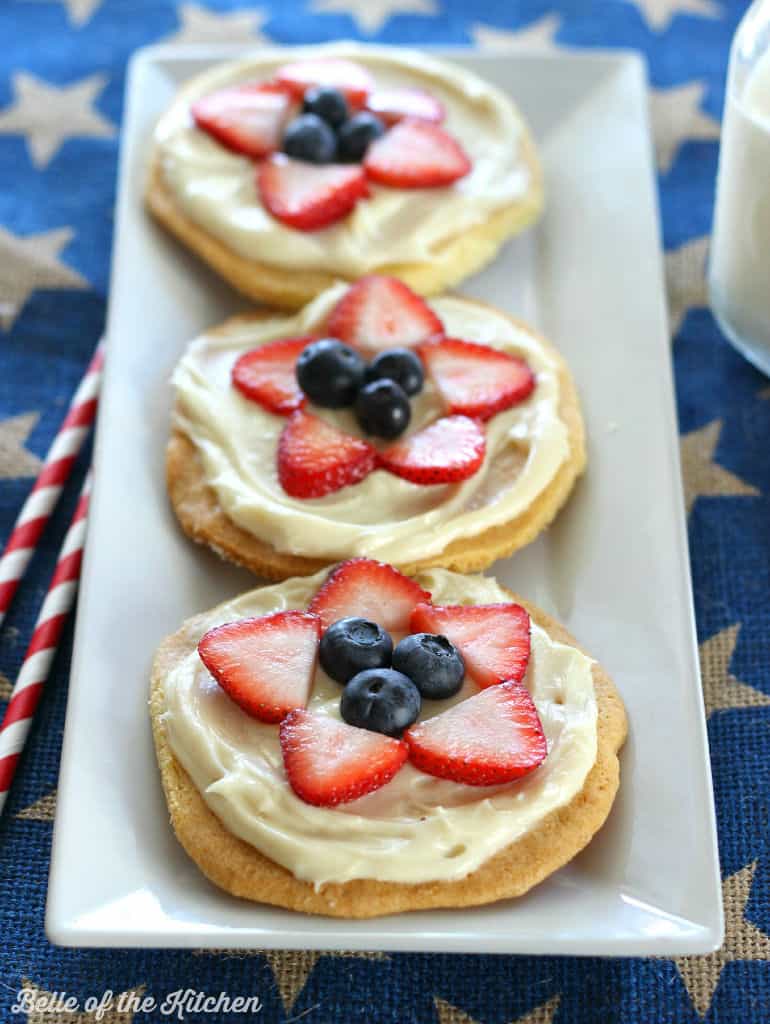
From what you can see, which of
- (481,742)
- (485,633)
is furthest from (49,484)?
(481,742)

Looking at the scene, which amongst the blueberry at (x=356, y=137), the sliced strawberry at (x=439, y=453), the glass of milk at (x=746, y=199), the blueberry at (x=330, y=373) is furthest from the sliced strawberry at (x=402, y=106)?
the sliced strawberry at (x=439, y=453)

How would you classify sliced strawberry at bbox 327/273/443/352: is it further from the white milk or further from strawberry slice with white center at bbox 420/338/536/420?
the white milk

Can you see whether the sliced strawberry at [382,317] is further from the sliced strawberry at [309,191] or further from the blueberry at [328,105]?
the blueberry at [328,105]

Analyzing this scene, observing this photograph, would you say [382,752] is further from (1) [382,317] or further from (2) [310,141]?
(2) [310,141]

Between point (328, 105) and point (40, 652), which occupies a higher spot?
point (328, 105)

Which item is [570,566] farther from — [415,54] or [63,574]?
[415,54]

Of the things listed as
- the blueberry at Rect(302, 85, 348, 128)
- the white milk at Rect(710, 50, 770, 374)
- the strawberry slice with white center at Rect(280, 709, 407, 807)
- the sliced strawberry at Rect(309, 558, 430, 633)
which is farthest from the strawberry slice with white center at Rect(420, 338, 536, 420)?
the strawberry slice with white center at Rect(280, 709, 407, 807)

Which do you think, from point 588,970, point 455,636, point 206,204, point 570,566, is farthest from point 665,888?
point 206,204
